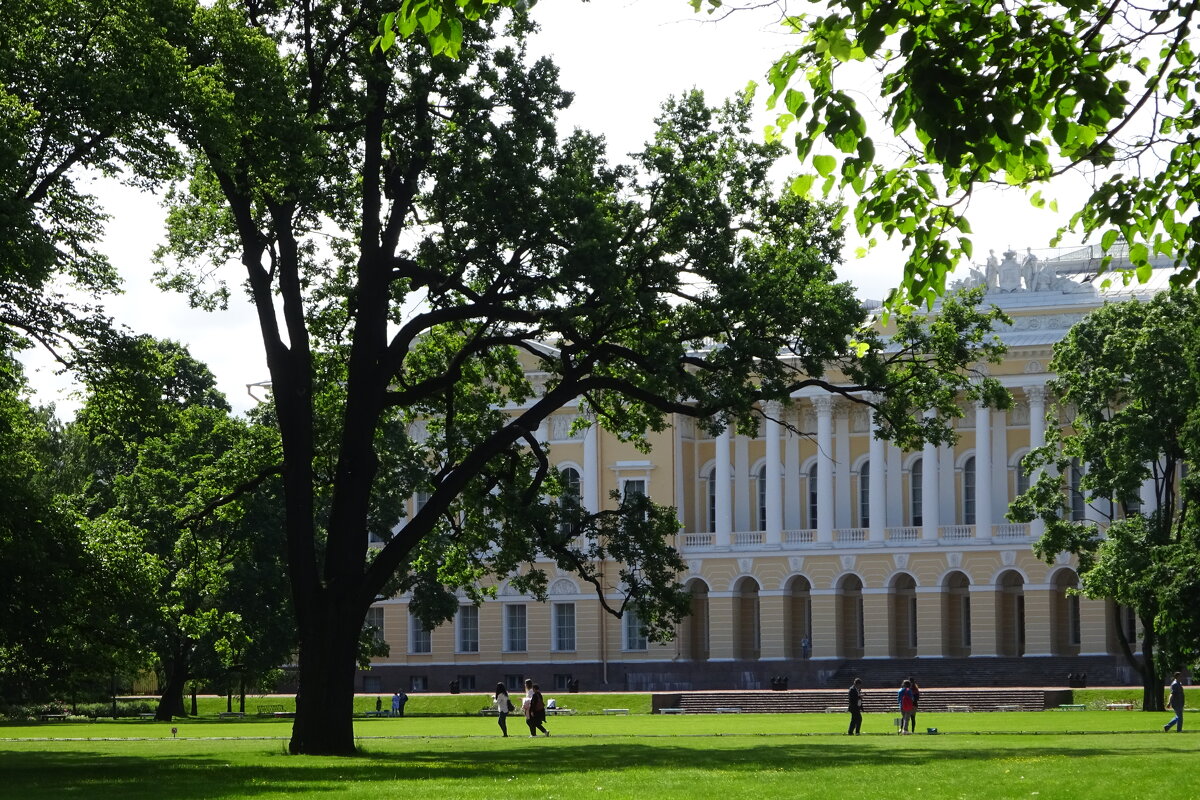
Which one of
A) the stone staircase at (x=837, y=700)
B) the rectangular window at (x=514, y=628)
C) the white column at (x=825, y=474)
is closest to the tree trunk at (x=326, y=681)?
the stone staircase at (x=837, y=700)

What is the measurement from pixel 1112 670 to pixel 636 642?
71.9 ft

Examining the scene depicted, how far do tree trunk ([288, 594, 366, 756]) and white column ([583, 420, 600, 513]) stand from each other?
5333 centimetres

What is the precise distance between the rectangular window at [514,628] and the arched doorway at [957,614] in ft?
65.0

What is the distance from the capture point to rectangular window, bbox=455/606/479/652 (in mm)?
85625

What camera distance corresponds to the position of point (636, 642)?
81.8 metres

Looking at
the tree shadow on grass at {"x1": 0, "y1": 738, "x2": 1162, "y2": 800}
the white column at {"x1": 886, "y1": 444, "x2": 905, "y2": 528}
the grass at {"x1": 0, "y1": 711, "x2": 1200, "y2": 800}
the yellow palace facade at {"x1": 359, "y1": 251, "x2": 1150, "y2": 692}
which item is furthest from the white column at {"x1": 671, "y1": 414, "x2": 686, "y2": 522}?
the tree shadow on grass at {"x1": 0, "y1": 738, "x2": 1162, "y2": 800}

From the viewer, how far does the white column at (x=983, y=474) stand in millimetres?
76000

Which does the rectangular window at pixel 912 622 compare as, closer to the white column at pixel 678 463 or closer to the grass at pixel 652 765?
the white column at pixel 678 463

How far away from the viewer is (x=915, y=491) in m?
80.8

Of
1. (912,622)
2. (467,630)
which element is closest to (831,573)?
(912,622)

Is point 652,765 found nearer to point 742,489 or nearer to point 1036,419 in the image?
A: point 1036,419

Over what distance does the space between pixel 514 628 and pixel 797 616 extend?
13.4 meters

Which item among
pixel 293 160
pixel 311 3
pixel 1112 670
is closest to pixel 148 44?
pixel 293 160

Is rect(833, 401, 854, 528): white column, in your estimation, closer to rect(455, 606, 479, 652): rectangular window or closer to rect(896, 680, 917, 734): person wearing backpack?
rect(455, 606, 479, 652): rectangular window
